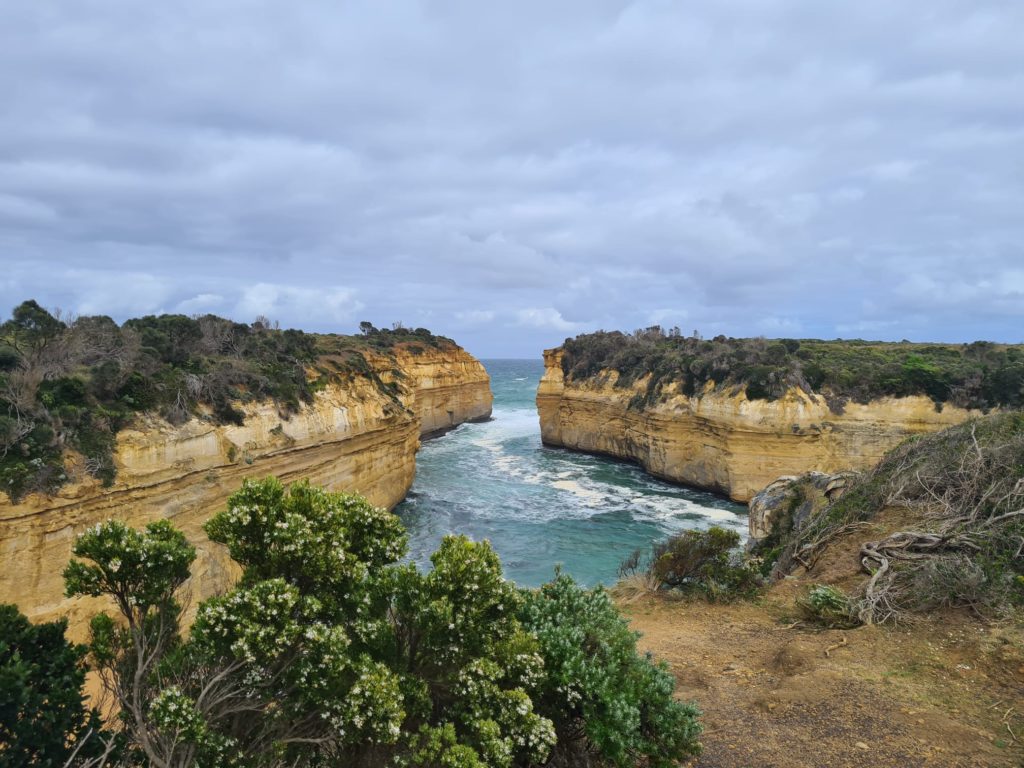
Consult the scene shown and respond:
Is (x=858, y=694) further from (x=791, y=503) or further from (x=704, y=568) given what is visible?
(x=791, y=503)

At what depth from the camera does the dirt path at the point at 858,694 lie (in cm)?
622

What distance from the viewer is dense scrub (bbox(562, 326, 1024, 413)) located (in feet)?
90.1

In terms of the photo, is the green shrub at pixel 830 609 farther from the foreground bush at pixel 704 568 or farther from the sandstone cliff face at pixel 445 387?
the sandstone cliff face at pixel 445 387

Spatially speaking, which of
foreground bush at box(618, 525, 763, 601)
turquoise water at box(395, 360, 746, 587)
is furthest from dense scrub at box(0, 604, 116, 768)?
turquoise water at box(395, 360, 746, 587)

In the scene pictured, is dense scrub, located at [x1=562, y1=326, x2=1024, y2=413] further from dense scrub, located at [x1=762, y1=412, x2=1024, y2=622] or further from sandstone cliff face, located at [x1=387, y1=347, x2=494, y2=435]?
dense scrub, located at [x1=762, y1=412, x2=1024, y2=622]

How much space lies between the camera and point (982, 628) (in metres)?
8.44

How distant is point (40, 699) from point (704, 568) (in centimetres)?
1195

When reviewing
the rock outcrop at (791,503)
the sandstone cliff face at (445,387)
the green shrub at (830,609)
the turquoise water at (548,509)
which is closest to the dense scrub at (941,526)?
the green shrub at (830,609)

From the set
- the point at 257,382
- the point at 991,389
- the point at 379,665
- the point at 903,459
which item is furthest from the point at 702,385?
the point at 379,665

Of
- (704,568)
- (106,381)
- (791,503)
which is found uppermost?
(106,381)

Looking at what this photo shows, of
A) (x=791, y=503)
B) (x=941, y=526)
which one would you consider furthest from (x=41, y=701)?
(x=791, y=503)

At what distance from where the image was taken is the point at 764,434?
28.7m

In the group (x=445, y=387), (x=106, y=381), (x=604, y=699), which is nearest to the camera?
(x=604, y=699)

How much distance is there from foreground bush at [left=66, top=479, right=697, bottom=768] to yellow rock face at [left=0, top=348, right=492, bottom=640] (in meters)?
2.06
